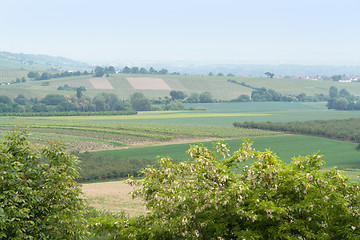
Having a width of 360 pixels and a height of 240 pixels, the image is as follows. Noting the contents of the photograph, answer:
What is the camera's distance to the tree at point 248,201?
19797 millimetres

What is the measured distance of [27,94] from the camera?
641ft

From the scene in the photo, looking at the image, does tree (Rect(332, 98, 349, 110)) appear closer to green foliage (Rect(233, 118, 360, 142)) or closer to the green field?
green foliage (Rect(233, 118, 360, 142))

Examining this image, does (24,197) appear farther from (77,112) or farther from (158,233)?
(77,112)

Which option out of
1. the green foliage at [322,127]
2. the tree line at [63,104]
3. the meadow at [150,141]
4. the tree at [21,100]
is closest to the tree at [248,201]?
the meadow at [150,141]

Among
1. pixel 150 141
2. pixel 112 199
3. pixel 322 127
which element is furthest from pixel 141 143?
pixel 112 199

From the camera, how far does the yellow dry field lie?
46781 millimetres

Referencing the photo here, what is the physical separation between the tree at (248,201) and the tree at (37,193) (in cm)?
276

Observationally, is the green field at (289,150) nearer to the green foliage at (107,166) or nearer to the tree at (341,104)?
the green foliage at (107,166)

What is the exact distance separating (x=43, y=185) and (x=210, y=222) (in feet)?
23.5

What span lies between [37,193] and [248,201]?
872 cm

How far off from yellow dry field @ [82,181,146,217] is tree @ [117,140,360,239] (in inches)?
907

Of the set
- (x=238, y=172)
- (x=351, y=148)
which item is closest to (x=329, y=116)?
(x=351, y=148)

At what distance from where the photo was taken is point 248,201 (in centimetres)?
2058

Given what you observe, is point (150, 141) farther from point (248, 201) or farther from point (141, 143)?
point (248, 201)
